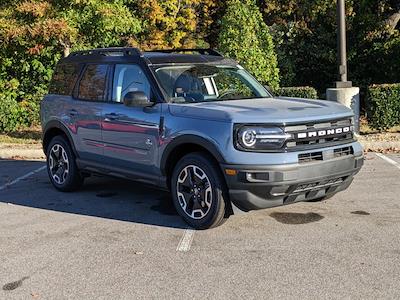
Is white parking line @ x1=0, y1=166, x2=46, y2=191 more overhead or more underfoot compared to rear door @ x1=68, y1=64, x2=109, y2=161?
more underfoot

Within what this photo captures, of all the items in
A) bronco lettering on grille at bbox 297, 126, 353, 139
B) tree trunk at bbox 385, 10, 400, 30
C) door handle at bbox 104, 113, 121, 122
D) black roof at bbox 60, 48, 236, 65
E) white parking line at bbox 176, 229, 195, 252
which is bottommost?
white parking line at bbox 176, 229, 195, 252

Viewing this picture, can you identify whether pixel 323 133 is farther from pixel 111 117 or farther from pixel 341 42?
pixel 341 42

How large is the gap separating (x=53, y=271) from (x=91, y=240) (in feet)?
2.71

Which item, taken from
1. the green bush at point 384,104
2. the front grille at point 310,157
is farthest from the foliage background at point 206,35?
the front grille at point 310,157

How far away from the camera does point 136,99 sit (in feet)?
19.4

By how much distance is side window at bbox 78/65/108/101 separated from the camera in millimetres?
6880

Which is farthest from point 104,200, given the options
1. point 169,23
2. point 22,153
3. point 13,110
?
point 169,23

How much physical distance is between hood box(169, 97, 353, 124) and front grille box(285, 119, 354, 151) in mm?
65

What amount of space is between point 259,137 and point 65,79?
3548 mm

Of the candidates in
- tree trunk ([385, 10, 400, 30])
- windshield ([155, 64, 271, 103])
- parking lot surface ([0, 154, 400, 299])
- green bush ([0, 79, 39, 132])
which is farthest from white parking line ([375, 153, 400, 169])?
green bush ([0, 79, 39, 132])

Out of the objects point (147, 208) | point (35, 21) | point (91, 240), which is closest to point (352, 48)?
point (35, 21)

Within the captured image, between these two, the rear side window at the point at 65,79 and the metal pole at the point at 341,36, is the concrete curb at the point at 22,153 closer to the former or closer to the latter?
the rear side window at the point at 65,79

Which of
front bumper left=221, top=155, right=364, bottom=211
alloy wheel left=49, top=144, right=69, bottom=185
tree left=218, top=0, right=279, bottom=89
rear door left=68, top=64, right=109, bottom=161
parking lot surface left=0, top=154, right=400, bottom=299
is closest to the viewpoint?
parking lot surface left=0, top=154, right=400, bottom=299

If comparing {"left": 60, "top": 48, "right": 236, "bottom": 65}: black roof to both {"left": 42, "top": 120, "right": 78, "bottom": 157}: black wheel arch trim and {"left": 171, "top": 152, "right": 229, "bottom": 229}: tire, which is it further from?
{"left": 171, "top": 152, "right": 229, "bottom": 229}: tire
